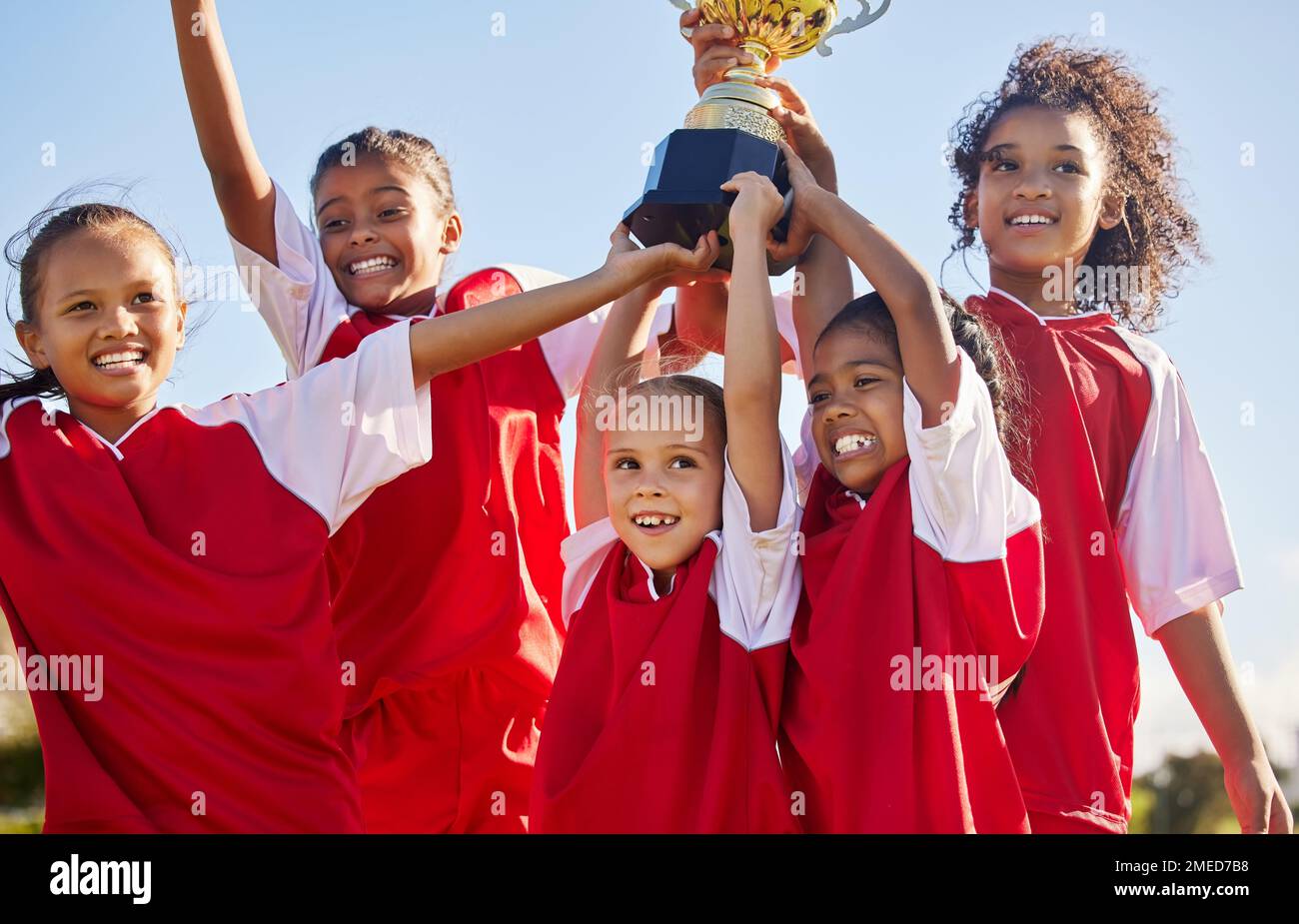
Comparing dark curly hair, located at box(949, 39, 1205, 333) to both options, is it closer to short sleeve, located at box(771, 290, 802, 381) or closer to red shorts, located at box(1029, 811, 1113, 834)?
short sleeve, located at box(771, 290, 802, 381)

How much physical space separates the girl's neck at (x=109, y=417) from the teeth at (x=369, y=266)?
2.50 feet

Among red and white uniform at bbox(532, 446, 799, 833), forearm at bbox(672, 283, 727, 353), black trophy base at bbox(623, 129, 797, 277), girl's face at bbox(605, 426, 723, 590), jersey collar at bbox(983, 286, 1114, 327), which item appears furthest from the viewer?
forearm at bbox(672, 283, 727, 353)

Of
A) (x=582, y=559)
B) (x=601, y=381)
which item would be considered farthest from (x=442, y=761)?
(x=601, y=381)

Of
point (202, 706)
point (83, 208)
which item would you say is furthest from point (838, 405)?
point (83, 208)

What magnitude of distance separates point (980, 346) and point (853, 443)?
41 cm

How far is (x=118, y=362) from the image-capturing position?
3.16 meters

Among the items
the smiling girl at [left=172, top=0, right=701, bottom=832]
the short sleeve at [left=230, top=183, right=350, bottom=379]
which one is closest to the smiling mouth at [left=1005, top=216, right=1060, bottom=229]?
the smiling girl at [left=172, top=0, right=701, bottom=832]

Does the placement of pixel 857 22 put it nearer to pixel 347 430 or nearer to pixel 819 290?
pixel 819 290

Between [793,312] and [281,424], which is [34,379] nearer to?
[281,424]

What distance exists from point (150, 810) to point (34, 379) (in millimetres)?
976

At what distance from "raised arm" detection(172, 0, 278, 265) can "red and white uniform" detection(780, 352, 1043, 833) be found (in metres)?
1.62

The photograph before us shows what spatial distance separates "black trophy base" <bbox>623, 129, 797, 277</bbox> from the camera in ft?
11.1

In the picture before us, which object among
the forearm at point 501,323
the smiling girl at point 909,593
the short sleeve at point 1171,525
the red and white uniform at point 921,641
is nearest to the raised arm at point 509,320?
the forearm at point 501,323

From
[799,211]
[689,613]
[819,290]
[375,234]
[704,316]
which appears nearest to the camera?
[689,613]
